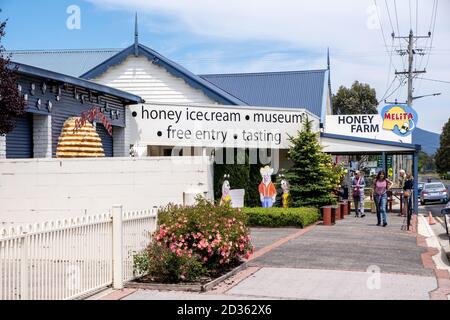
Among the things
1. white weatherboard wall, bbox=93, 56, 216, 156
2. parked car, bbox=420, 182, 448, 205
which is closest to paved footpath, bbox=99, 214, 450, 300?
white weatherboard wall, bbox=93, 56, 216, 156

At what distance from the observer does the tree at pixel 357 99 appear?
75125mm

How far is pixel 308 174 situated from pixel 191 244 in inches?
462

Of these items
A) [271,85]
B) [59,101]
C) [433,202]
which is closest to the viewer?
[59,101]

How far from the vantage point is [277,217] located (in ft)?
59.9

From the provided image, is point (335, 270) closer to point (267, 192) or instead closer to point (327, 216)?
point (327, 216)

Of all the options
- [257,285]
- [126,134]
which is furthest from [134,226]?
[126,134]

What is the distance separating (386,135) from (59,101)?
18654mm

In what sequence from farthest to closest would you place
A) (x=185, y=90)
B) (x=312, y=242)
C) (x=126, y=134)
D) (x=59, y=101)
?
(x=185, y=90) < (x=126, y=134) < (x=59, y=101) < (x=312, y=242)

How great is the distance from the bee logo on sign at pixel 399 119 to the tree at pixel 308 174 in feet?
34.2

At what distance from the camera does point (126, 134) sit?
20203 mm

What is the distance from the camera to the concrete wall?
12844 mm

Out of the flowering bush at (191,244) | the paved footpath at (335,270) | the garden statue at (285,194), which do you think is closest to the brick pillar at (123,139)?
the garden statue at (285,194)

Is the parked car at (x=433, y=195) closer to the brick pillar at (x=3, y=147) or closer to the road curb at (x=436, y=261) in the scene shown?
the road curb at (x=436, y=261)
